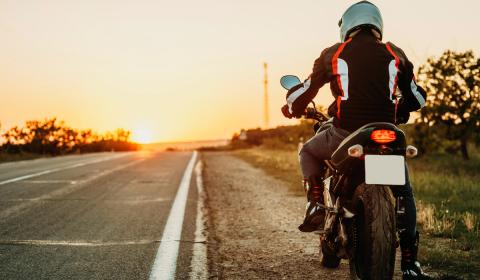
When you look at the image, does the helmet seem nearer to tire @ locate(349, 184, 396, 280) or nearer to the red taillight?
the red taillight

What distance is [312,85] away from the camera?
12.4 ft

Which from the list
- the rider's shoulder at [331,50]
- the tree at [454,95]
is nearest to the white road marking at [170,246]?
the rider's shoulder at [331,50]

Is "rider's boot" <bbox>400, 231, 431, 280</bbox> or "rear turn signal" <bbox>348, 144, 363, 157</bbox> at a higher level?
"rear turn signal" <bbox>348, 144, 363, 157</bbox>

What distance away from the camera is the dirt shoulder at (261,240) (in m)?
4.15

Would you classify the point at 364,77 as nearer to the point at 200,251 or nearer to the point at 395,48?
the point at 395,48

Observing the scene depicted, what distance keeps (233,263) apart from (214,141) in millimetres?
65957

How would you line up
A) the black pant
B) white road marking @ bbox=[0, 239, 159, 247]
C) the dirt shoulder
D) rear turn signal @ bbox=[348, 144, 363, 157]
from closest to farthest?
rear turn signal @ bbox=[348, 144, 363, 157] → the black pant → the dirt shoulder → white road marking @ bbox=[0, 239, 159, 247]

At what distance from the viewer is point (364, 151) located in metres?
3.16

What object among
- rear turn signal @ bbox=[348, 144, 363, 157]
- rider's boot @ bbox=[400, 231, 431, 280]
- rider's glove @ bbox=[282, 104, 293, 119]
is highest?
rider's glove @ bbox=[282, 104, 293, 119]

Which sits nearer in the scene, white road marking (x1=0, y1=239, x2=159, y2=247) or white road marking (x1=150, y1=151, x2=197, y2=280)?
white road marking (x1=150, y1=151, x2=197, y2=280)

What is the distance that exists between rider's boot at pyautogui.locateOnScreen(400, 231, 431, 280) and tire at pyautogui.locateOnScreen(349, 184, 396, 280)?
0.47 m

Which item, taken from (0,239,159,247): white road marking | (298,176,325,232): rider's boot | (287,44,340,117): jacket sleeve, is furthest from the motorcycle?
(0,239,159,247): white road marking

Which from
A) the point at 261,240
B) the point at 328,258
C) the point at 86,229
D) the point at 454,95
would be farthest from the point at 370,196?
the point at 454,95

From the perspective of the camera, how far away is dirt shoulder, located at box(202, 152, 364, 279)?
415 cm
